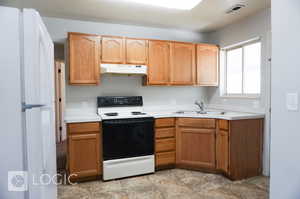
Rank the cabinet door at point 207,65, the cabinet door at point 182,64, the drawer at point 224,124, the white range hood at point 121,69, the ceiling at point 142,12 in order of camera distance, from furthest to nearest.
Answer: the cabinet door at point 207,65 → the cabinet door at point 182,64 → the white range hood at point 121,69 → the drawer at point 224,124 → the ceiling at point 142,12

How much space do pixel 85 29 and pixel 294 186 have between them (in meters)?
3.27

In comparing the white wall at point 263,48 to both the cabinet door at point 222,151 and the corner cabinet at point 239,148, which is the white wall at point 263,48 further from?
the cabinet door at point 222,151

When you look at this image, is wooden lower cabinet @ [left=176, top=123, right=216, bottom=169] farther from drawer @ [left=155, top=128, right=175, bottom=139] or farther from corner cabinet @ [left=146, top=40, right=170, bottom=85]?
corner cabinet @ [left=146, top=40, right=170, bottom=85]

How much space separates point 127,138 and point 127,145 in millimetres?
103

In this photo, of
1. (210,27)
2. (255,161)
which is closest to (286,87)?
(255,161)

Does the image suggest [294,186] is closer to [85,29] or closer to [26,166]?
[26,166]

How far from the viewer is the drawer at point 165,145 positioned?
2917 mm

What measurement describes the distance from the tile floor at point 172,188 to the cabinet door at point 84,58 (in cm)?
150

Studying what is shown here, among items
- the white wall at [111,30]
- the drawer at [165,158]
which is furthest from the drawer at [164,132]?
the white wall at [111,30]

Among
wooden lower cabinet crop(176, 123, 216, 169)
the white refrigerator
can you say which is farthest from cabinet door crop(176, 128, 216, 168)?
the white refrigerator

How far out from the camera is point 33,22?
3.07 ft

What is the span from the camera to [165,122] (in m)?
2.96

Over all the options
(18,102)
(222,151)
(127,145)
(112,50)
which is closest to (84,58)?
(112,50)

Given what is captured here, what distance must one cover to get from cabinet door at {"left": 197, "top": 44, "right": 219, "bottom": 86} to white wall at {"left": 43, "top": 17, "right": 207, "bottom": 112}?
39cm
